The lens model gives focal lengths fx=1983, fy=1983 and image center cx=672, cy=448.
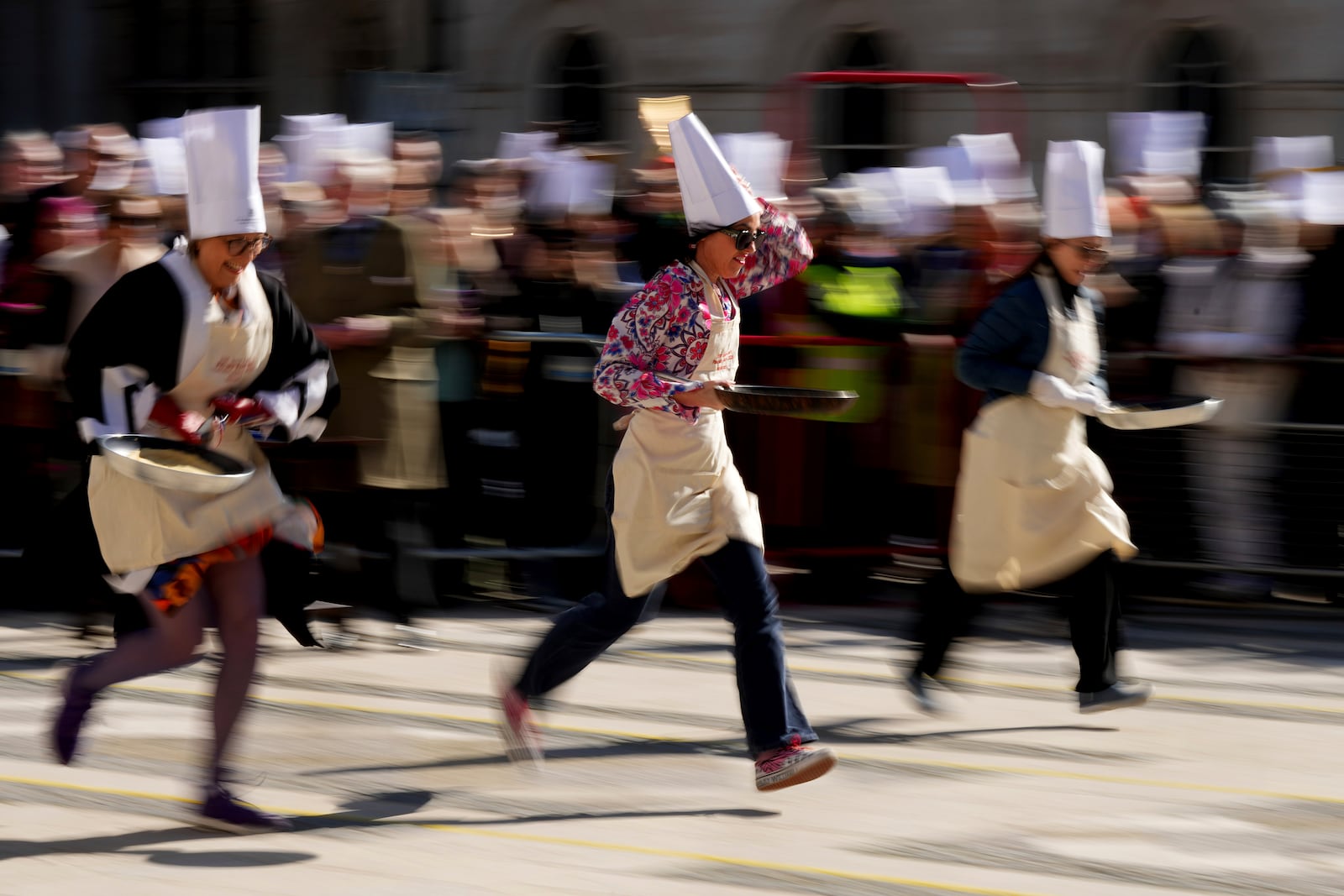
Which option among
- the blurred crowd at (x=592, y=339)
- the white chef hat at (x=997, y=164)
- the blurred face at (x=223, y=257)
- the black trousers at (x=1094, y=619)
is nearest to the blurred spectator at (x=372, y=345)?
the blurred crowd at (x=592, y=339)

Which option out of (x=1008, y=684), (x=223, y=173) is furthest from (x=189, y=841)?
(x=1008, y=684)

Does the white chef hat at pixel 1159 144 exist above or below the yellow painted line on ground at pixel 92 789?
above

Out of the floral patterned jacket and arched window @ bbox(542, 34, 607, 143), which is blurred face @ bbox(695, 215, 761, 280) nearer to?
the floral patterned jacket

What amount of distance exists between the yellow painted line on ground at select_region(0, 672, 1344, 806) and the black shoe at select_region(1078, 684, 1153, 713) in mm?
432

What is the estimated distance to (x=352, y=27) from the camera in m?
22.0

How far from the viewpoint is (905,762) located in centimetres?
602

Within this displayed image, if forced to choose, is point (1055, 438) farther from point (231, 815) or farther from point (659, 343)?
point (231, 815)

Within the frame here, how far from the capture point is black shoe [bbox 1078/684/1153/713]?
6.28 metres

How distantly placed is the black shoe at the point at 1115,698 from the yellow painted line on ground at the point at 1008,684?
62 centimetres

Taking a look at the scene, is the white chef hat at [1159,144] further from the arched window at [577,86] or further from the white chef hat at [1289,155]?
the arched window at [577,86]

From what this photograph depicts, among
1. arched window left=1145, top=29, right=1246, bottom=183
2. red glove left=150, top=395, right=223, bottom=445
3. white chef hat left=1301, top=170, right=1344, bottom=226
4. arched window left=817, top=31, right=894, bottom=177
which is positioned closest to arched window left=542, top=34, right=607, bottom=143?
arched window left=817, top=31, right=894, bottom=177

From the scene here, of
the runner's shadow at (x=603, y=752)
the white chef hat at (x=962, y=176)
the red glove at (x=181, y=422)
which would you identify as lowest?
the runner's shadow at (x=603, y=752)

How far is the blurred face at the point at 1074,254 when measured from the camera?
6348mm

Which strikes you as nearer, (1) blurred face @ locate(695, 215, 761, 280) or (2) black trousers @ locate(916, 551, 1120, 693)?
(1) blurred face @ locate(695, 215, 761, 280)
